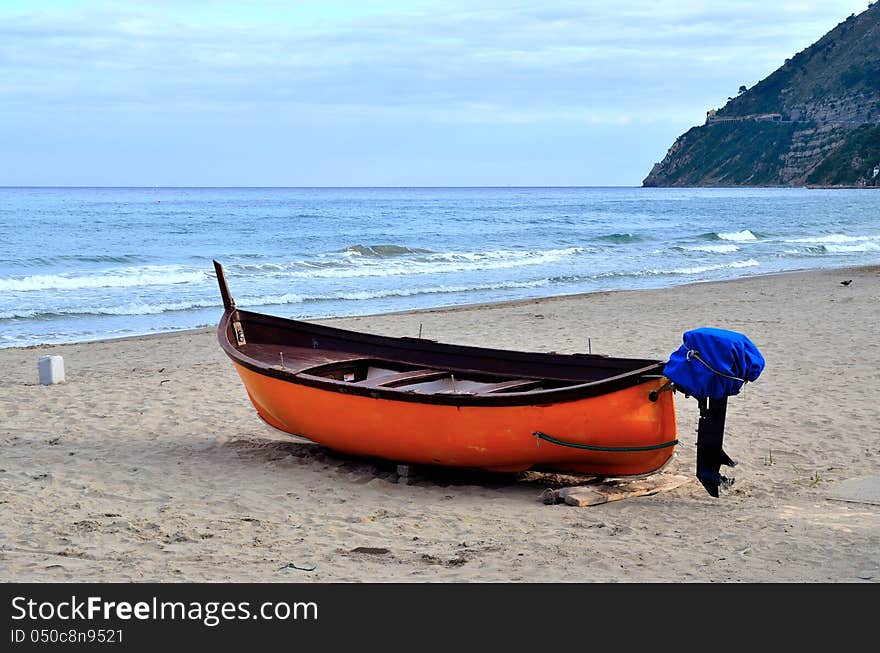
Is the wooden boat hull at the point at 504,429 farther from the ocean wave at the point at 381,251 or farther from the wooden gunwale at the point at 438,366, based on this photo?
the ocean wave at the point at 381,251

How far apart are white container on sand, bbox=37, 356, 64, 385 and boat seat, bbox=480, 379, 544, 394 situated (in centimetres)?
503

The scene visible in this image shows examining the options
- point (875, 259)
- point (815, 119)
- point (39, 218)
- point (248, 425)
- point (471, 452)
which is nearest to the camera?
point (471, 452)

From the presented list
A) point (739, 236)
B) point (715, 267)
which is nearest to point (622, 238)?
point (739, 236)

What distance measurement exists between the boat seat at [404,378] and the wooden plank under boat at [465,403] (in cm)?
1

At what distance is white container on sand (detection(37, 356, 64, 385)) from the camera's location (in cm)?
976

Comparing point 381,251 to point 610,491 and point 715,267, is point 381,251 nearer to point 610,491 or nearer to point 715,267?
point 715,267

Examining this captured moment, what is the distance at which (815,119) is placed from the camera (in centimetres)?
12300

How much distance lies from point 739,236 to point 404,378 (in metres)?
32.4

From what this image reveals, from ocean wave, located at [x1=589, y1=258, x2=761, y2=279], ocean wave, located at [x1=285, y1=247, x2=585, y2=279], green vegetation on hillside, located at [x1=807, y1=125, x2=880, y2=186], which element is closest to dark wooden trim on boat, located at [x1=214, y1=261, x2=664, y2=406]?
ocean wave, located at [x1=285, y1=247, x2=585, y2=279]

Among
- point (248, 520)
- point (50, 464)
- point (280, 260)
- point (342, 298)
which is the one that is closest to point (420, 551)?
point (248, 520)

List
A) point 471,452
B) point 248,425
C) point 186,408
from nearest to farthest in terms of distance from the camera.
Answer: point 471,452 → point 248,425 → point 186,408

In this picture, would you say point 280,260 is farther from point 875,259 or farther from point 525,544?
point 525,544

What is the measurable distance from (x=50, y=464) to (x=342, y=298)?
1239 cm

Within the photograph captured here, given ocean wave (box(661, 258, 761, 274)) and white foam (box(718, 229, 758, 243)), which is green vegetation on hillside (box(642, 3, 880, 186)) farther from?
ocean wave (box(661, 258, 761, 274))
